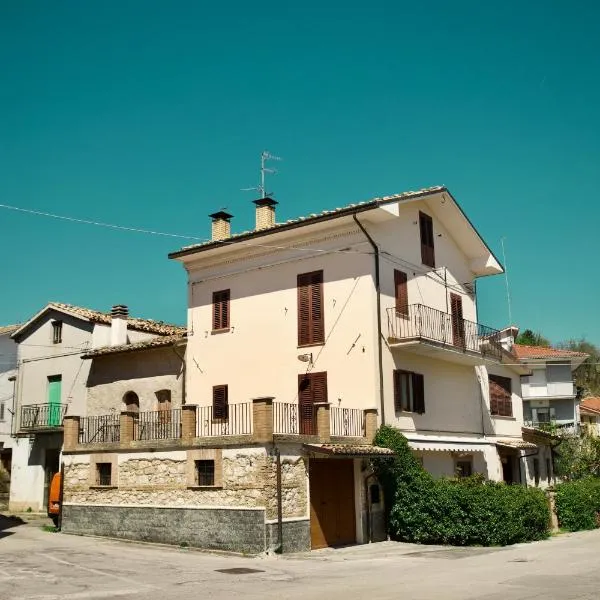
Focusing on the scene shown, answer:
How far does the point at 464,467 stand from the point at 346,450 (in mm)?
9118

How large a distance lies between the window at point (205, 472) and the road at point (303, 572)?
72.0 inches

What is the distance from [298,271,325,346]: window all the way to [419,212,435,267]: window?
4.33 metres

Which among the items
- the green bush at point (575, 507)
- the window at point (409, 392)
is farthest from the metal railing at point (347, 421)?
the green bush at point (575, 507)

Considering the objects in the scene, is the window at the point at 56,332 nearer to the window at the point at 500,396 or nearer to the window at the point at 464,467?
the window at the point at 464,467

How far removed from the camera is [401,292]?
2466 centimetres

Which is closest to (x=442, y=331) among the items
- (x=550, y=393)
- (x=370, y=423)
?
(x=370, y=423)

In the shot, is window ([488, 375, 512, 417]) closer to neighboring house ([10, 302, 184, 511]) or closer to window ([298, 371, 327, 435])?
window ([298, 371, 327, 435])

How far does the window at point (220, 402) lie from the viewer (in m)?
25.4

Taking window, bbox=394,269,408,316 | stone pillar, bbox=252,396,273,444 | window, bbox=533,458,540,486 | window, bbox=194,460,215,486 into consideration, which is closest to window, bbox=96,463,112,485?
window, bbox=194,460,215,486

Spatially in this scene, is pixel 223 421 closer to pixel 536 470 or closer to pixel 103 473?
pixel 103 473

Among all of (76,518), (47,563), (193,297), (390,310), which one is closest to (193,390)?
(193,297)

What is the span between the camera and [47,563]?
17.2 m

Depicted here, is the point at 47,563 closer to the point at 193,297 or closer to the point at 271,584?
the point at 271,584

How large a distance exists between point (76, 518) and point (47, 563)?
6328mm
